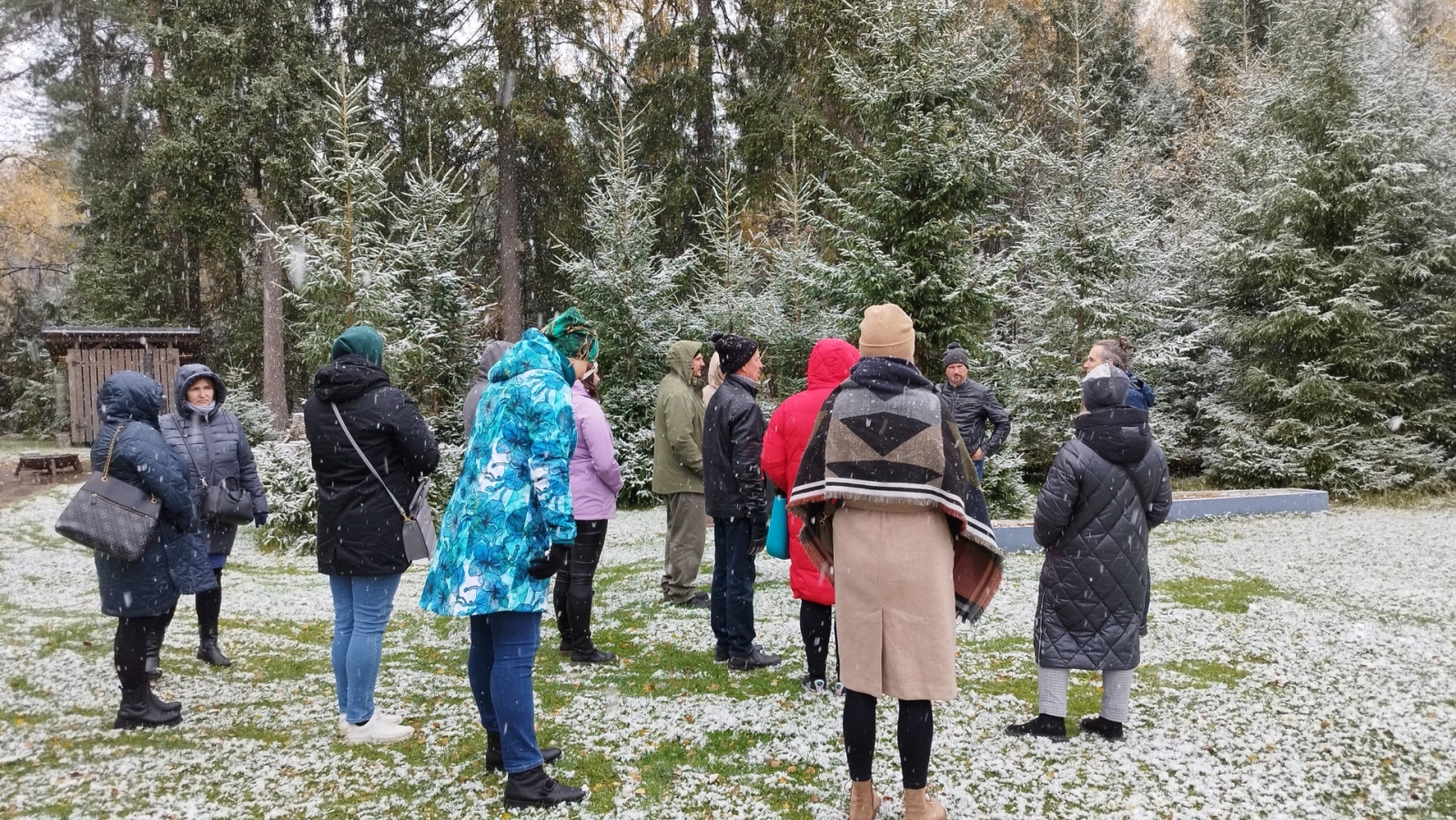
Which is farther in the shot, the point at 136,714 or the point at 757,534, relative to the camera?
the point at 757,534

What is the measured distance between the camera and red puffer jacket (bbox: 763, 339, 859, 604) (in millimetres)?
4625

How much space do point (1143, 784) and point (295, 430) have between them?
41.6ft

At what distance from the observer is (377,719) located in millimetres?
4523

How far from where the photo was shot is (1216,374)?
1625 centimetres

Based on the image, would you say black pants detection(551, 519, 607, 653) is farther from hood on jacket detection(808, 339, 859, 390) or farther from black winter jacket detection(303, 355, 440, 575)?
hood on jacket detection(808, 339, 859, 390)

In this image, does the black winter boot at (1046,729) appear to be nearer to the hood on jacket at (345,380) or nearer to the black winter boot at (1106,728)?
the black winter boot at (1106,728)

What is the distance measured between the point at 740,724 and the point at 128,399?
3.84 metres

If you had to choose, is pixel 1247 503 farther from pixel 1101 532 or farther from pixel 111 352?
pixel 111 352

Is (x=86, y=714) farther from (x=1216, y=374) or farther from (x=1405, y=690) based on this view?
(x=1216, y=374)

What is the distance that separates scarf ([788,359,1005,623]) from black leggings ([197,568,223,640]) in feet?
15.3

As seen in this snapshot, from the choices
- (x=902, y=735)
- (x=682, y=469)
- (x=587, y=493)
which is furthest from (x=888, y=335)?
(x=682, y=469)

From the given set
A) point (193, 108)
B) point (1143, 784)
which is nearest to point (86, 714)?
point (1143, 784)

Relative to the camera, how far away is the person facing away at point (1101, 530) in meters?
4.17

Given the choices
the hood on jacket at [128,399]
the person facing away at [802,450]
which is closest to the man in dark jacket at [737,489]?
the person facing away at [802,450]
